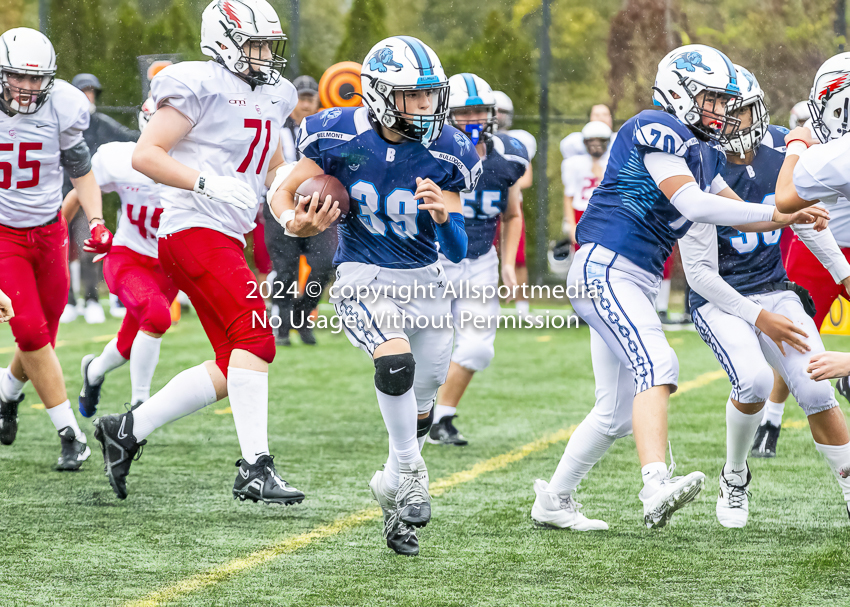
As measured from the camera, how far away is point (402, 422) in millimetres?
3488

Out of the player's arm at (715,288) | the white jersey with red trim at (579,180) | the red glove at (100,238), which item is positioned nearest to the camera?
the player's arm at (715,288)

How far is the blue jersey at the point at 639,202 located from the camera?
353 centimetres

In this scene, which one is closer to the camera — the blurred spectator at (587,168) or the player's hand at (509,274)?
the player's hand at (509,274)

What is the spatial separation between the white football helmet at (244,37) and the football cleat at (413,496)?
159cm

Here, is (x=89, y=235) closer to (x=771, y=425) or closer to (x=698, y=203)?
(x=771, y=425)

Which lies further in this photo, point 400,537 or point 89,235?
point 89,235

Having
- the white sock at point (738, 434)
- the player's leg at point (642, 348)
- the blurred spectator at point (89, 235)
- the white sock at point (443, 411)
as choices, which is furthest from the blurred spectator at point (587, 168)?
the player's leg at point (642, 348)

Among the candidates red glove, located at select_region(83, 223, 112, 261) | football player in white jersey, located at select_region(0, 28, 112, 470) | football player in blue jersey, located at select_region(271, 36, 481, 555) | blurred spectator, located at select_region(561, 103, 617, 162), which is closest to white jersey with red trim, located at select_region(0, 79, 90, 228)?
football player in white jersey, located at select_region(0, 28, 112, 470)

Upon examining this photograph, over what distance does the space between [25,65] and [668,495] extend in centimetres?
311

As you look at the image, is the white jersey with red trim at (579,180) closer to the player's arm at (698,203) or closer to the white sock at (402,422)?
the player's arm at (698,203)

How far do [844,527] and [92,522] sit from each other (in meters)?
2.63

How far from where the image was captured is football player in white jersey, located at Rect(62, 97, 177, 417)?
531 cm

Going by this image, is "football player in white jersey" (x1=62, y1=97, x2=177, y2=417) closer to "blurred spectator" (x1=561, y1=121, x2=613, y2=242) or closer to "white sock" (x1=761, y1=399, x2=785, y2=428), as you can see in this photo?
"white sock" (x1=761, y1=399, x2=785, y2=428)

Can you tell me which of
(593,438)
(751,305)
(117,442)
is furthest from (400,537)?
(751,305)
